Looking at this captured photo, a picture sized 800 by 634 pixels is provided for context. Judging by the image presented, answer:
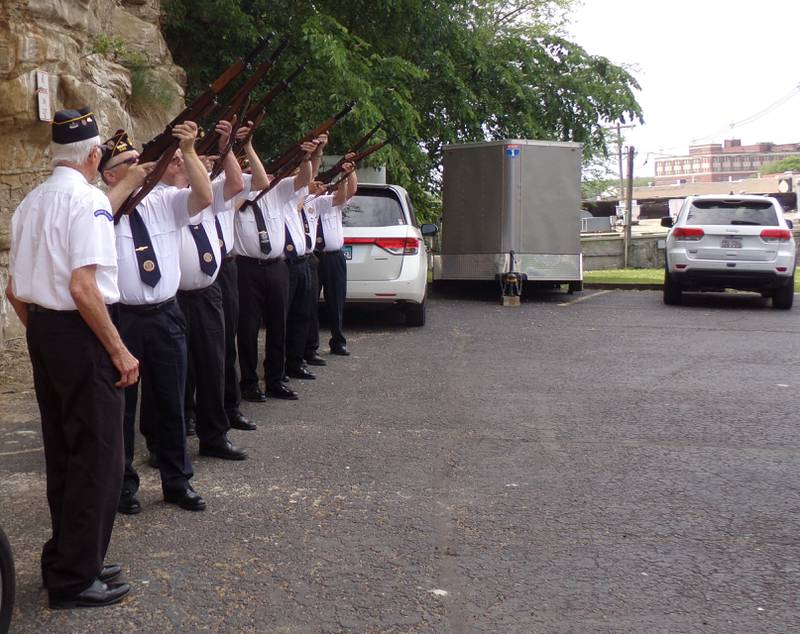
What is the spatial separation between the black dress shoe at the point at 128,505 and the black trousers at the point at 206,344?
1010mm

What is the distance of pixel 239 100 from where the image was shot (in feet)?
19.4

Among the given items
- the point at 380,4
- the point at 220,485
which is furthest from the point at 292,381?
the point at 380,4

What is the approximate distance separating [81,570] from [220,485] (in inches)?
71.2

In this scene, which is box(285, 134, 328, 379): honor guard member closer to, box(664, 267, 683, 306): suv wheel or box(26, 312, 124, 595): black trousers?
box(26, 312, 124, 595): black trousers

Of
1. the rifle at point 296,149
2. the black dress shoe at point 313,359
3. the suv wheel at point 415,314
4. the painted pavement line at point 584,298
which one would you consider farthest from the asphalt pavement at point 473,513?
the painted pavement line at point 584,298

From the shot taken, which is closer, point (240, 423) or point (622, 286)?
point (240, 423)

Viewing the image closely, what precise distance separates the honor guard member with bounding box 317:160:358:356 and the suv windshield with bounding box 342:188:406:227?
174 cm

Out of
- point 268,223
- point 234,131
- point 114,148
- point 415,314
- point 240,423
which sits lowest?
point 240,423

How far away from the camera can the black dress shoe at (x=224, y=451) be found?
257 inches

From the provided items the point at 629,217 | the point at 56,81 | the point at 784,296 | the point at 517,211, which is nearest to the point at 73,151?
the point at 56,81

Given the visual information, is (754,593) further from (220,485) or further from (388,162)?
(388,162)

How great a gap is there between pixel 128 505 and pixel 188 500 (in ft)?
0.98

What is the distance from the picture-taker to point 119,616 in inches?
162

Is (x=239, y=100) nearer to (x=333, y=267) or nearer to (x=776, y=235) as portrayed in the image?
(x=333, y=267)
